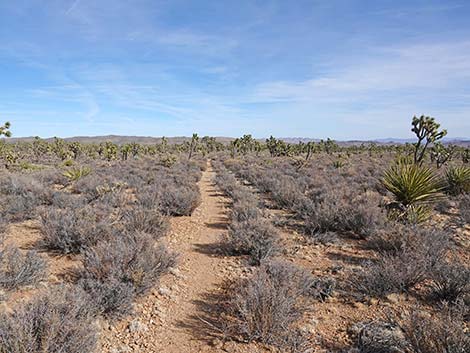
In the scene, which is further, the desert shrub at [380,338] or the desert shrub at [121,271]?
the desert shrub at [121,271]

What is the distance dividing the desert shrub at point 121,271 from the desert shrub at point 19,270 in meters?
0.66

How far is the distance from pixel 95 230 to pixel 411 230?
6634mm

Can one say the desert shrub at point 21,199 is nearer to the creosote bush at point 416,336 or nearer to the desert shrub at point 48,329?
the desert shrub at point 48,329

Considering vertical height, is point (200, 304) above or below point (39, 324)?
below

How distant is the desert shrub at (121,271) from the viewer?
13.4 feet

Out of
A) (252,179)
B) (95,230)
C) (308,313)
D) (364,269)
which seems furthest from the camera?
(252,179)

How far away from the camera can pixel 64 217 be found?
6.70 meters

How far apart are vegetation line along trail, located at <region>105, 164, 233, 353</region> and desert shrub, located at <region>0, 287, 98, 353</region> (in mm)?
784

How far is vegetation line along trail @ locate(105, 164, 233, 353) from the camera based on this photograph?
12.2ft

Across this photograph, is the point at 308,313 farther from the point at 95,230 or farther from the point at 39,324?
the point at 95,230

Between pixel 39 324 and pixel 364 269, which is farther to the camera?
pixel 364 269

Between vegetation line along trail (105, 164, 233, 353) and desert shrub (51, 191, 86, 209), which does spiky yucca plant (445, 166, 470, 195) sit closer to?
vegetation line along trail (105, 164, 233, 353)

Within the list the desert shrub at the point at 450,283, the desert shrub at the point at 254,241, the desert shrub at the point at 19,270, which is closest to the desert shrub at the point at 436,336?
the desert shrub at the point at 450,283

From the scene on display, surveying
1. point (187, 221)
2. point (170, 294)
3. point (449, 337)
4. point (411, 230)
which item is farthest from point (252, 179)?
point (449, 337)
